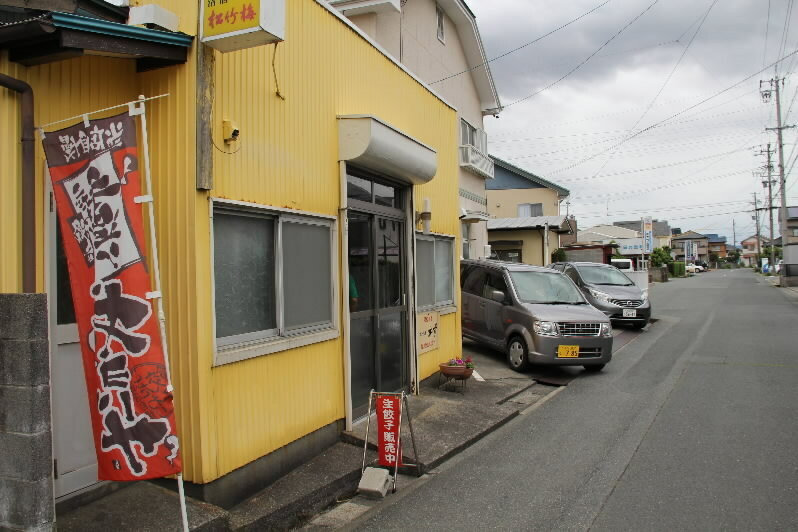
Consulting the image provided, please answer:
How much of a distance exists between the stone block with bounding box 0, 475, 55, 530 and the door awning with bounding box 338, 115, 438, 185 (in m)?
4.27

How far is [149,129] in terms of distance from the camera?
453 cm

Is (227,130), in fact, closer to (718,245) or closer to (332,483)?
(332,483)

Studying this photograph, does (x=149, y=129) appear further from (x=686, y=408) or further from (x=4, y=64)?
(x=686, y=408)

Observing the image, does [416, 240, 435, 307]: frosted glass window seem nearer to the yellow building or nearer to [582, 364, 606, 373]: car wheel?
the yellow building

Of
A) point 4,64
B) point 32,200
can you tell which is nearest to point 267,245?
point 32,200

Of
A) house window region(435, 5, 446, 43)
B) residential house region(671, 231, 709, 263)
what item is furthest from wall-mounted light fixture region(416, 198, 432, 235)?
residential house region(671, 231, 709, 263)

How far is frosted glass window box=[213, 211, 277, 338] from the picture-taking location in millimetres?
4668

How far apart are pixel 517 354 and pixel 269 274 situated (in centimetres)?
663

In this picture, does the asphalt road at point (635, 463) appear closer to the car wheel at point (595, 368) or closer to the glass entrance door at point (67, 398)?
the car wheel at point (595, 368)

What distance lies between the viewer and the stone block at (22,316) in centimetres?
318

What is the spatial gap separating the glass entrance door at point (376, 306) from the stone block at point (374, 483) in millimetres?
1500

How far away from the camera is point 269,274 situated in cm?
521

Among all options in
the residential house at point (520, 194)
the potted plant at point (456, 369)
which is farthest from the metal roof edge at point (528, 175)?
the potted plant at point (456, 369)

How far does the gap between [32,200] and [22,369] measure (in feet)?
3.77
